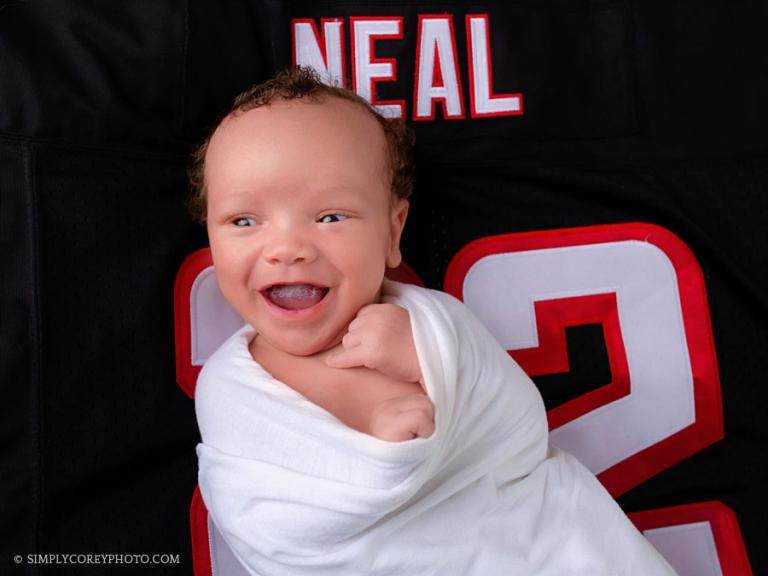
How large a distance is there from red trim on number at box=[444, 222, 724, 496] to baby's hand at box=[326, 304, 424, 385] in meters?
0.26

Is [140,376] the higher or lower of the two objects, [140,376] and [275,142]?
the lower

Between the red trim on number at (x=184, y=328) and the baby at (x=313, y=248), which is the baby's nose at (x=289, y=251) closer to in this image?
the baby at (x=313, y=248)

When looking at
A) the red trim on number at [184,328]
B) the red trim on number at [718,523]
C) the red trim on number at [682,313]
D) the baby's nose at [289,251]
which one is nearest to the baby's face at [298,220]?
the baby's nose at [289,251]

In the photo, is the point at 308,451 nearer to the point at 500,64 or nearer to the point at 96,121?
the point at 96,121

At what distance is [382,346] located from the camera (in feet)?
3.02

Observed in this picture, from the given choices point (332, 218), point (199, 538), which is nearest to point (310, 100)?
point (332, 218)

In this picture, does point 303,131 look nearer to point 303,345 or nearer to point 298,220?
point 298,220

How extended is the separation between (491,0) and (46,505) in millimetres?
1002

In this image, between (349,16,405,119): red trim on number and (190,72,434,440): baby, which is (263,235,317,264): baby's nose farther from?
(349,16,405,119): red trim on number

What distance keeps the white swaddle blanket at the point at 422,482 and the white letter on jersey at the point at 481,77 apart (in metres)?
0.36

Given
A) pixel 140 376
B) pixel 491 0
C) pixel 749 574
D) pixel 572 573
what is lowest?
pixel 749 574

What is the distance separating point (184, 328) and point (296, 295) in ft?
0.80

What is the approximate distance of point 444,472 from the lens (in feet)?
3.08

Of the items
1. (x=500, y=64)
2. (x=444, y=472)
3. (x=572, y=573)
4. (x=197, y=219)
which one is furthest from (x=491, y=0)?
(x=572, y=573)
